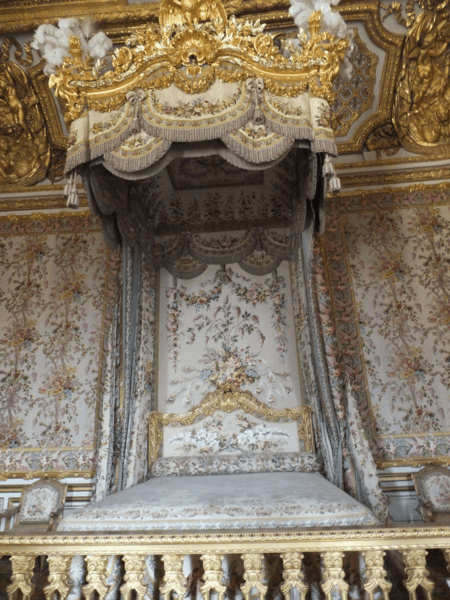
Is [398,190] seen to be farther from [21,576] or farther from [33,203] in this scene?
[21,576]

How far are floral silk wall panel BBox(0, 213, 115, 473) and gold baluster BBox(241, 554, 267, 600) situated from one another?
A: 235cm

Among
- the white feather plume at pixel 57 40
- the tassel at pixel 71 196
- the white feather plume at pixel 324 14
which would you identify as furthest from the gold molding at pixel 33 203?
the white feather plume at pixel 324 14

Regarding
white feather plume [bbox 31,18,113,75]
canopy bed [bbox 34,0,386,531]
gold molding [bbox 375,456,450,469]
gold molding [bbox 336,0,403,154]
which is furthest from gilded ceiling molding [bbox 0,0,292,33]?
gold molding [bbox 375,456,450,469]

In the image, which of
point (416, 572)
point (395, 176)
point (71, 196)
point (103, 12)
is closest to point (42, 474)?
point (71, 196)

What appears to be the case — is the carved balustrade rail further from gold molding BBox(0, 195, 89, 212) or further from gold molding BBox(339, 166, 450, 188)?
gold molding BBox(0, 195, 89, 212)

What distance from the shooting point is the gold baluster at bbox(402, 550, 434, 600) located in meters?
1.81

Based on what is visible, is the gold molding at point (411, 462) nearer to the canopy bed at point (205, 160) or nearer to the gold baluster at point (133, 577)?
the canopy bed at point (205, 160)

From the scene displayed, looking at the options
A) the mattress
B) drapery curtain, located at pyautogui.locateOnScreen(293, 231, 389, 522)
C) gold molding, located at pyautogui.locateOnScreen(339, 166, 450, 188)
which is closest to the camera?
the mattress

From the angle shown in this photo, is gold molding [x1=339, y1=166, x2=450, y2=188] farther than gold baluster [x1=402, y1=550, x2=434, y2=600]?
Yes

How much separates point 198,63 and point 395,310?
2.55m

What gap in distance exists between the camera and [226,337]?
4180mm

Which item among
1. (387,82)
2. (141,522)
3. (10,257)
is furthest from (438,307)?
(10,257)

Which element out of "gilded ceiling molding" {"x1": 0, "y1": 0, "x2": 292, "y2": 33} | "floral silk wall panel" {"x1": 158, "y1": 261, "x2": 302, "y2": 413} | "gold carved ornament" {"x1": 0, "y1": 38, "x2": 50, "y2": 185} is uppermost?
"gilded ceiling molding" {"x1": 0, "y1": 0, "x2": 292, "y2": 33}

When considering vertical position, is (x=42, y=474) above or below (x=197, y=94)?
below
